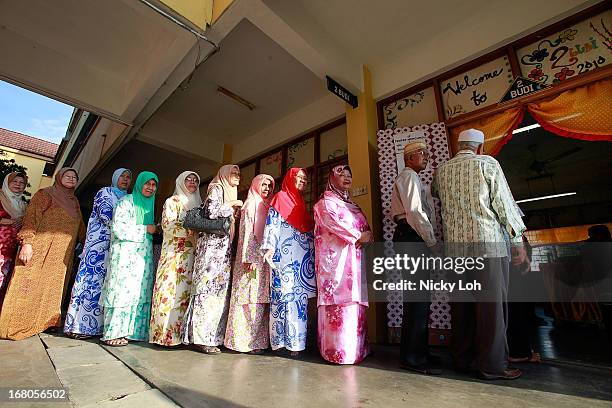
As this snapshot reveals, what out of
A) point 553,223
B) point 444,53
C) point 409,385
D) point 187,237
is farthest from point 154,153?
point 553,223

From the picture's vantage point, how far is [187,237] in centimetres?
260

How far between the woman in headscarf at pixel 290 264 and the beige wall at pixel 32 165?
567 inches

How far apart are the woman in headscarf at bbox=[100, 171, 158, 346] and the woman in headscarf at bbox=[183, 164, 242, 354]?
0.60 metres

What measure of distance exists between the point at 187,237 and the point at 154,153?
4665mm

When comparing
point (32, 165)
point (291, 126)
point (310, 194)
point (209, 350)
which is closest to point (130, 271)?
point (209, 350)

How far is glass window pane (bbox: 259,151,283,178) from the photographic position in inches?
204

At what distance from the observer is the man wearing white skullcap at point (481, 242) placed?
1.73m

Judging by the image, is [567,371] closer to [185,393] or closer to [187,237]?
[185,393]

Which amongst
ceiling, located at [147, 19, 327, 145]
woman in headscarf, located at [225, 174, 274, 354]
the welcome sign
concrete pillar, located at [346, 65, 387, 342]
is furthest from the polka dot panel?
ceiling, located at [147, 19, 327, 145]

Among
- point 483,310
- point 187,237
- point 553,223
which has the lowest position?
point 483,310

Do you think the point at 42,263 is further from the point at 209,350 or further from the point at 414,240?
the point at 414,240

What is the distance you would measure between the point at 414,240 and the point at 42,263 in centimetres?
342

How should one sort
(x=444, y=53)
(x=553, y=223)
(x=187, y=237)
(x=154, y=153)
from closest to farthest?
(x=187, y=237) → (x=444, y=53) → (x=154, y=153) → (x=553, y=223)

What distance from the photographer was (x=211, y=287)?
2.36 m
